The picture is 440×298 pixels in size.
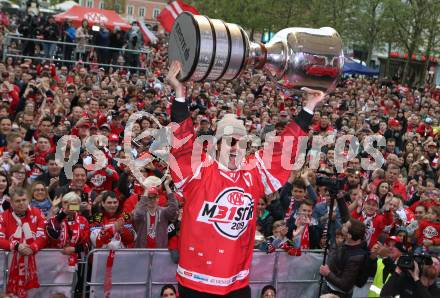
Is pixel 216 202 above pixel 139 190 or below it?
above

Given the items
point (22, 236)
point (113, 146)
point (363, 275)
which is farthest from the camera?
point (113, 146)

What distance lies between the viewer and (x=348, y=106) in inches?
787

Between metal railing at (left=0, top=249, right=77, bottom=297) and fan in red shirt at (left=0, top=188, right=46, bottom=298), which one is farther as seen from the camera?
metal railing at (left=0, top=249, right=77, bottom=297)

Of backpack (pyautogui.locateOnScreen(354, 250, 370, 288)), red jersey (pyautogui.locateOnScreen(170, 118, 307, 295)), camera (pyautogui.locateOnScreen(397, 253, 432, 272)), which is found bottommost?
backpack (pyautogui.locateOnScreen(354, 250, 370, 288))

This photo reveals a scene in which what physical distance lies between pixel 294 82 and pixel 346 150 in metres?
7.80

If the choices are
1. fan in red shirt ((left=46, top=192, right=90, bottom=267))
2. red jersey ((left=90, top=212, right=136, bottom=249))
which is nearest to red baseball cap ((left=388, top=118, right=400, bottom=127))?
red jersey ((left=90, top=212, right=136, bottom=249))

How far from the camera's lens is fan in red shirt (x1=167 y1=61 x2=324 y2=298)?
4496mm

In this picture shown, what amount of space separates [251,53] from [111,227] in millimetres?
3288

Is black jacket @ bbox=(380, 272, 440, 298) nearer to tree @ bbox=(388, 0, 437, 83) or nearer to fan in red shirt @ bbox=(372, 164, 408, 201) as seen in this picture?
fan in red shirt @ bbox=(372, 164, 408, 201)

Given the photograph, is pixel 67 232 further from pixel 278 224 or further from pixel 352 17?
pixel 352 17

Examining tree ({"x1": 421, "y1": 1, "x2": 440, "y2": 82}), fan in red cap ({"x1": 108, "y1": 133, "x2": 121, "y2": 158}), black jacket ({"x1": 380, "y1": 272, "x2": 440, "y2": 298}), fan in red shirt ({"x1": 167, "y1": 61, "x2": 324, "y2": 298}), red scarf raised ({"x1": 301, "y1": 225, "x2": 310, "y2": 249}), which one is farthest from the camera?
tree ({"x1": 421, "y1": 1, "x2": 440, "y2": 82})

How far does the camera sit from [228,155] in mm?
4543

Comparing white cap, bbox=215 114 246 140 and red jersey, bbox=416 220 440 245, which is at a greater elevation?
white cap, bbox=215 114 246 140

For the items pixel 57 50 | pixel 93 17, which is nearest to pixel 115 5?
pixel 93 17
